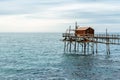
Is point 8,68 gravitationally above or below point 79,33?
below

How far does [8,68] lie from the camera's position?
2143 inches

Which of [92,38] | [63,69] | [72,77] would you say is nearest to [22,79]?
[72,77]

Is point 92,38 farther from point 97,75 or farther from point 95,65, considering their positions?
point 97,75

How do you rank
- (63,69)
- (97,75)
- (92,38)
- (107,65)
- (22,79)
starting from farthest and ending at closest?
(92,38) → (107,65) → (63,69) → (97,75) → (22,79)

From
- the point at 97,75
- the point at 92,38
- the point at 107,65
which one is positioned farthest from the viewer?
the point at 92,38

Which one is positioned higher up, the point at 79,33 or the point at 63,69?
the point at 79,33

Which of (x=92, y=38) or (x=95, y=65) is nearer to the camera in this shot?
(x=95, y=65)

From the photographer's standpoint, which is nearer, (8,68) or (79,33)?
(8,68)

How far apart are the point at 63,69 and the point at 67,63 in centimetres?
798

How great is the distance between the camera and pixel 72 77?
46.3 metres

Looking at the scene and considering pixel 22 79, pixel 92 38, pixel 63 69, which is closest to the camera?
pixel 22 79

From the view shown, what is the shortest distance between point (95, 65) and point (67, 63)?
6.32 meters

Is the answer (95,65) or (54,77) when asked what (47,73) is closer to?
(54,77)

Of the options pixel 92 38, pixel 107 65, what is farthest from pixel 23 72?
pixel 92 38
